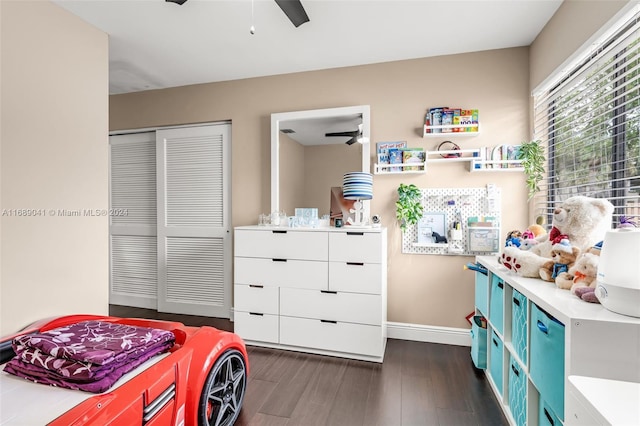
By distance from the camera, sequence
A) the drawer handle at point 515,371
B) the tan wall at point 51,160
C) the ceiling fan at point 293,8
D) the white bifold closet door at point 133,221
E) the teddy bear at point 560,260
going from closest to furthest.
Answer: the teddy bear at point 560,260 → the drawer handle at point 515,371 → the ceiling fan at point 293,8 → the tan wall at point 51,160 → the white bifold closet door at point 133,221

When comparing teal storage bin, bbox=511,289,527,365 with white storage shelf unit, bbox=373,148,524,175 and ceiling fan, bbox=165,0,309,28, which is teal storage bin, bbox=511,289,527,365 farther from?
ceiling fan, bbox=165,0,309,28

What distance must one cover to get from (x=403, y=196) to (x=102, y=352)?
2239 mm

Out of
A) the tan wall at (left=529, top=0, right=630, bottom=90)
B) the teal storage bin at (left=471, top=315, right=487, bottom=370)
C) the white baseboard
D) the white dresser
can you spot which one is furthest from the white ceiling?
the white baseboard

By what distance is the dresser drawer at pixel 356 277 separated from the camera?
89.3 inches

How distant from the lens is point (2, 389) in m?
1.12

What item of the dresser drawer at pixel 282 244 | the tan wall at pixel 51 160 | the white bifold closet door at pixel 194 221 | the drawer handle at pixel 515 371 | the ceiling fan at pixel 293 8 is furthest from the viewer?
the white bifold closet door at pixel 194 221

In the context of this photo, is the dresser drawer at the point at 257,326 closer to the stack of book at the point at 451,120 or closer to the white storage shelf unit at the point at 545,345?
the white storage shelf unit at the point at 545,345

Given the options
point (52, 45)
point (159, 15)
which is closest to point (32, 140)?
point (52, 45)

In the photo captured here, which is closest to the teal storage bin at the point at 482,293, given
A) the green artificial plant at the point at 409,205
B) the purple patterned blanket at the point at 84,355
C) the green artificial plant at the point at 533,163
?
the green artificial plant at the point at 409,205

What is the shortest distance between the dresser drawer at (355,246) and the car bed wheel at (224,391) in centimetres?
102

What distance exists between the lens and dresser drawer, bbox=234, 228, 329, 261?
2.39 meters

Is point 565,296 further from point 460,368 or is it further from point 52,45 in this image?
point 52,45

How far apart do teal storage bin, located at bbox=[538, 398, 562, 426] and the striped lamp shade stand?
169 cm

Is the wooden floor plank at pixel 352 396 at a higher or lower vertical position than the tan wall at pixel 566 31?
lower
